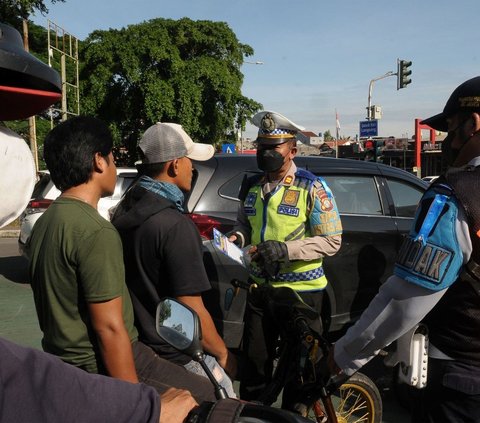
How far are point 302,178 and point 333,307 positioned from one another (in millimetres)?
1536

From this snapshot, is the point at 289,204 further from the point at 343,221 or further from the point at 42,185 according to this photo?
the point at 42,185

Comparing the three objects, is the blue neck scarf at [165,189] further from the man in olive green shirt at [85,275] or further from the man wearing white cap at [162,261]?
the man in olive green shirt at [85,275]

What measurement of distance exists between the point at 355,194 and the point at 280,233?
72.1 inches

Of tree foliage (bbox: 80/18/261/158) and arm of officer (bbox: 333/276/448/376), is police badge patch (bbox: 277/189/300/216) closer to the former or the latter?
arm of officer (bbox: 333/276/448/376)

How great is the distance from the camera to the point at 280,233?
3107 millimetres

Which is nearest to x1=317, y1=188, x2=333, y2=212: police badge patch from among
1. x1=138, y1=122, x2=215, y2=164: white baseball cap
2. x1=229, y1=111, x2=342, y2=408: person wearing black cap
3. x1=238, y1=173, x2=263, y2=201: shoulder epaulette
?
x1=229, y1=111, x2=342, y2=408: person wearing black cap

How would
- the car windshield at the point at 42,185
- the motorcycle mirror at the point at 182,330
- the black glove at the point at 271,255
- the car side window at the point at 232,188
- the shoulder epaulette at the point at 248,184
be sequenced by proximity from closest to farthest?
the motorcycle mirror at the point at 182,330 → the black glove at the point at 271,255 → the shoulder epaulette at the point at 248,184 → the car side window at the point at 232,188 → the car windshield at the point at 42,185

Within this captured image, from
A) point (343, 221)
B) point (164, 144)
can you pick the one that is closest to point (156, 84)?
point (343, 221)

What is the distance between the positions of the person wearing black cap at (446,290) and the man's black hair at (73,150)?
1175mm

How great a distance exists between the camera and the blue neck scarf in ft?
7.57

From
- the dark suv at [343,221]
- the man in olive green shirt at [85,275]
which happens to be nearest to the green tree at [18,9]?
the dark suv at [343,221]

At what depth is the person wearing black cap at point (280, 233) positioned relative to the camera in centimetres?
297

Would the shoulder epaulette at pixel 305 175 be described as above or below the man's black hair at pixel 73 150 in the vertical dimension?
below

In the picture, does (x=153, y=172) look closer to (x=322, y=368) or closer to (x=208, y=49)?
(x=322, y=368)
